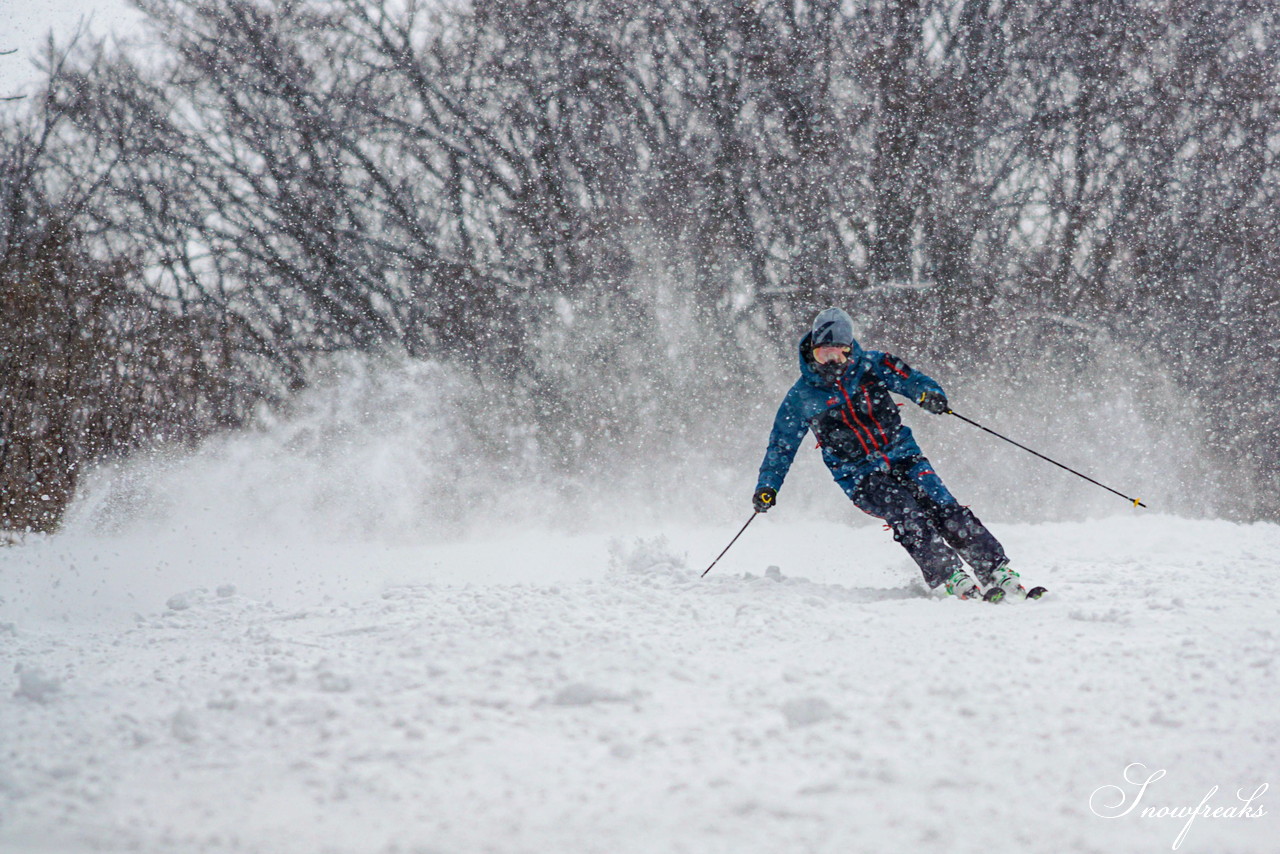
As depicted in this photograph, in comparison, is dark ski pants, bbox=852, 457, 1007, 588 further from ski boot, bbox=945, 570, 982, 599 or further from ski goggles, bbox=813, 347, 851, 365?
ski goggles, bbox=813, 347, 851, 365

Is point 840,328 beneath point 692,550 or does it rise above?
above

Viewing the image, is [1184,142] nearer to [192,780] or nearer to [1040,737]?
[1040,737]

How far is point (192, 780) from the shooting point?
199 cm

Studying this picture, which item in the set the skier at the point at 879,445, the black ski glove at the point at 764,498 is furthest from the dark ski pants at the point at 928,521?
the black ski glove at the point at 764,498

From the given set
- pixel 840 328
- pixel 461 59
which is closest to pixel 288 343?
pixel 461 59

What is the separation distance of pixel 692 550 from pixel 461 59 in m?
5.62

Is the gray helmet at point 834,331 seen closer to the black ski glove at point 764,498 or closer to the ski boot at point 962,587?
the black ski glove at point 764,498

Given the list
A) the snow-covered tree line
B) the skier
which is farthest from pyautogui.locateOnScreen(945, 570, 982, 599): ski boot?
the snow-covered tree line

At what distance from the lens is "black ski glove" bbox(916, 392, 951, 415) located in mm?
4371

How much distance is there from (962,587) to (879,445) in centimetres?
82

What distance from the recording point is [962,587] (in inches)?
166

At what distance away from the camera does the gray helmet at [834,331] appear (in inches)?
170

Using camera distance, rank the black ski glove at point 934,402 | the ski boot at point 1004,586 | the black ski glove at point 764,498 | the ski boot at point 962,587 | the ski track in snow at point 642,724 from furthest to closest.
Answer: the black ski glove at point 764,498 → the black ski glove at point 934,402 → the ski boot at point 962,587 → the ski boot at point 1004,586 → the ski track in snow at point 642,724

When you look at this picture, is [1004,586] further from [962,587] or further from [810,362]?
[810,362]
